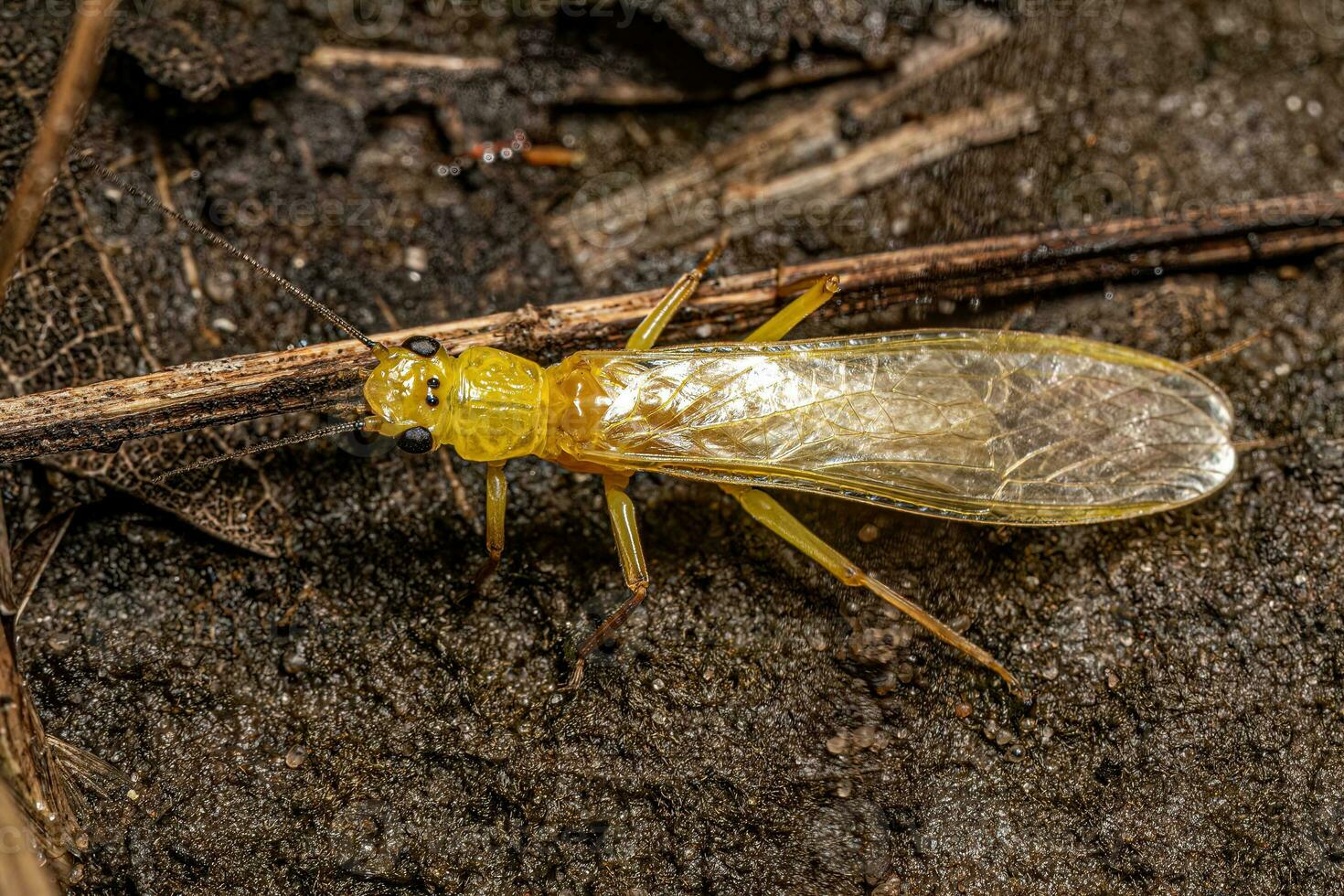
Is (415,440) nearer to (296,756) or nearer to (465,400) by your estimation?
(465,400)

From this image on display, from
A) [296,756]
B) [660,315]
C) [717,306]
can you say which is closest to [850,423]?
[717,306]

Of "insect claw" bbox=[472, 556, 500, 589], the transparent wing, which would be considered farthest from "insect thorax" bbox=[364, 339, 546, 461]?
"insect claw" bbox=[472, 556, 500, 589]

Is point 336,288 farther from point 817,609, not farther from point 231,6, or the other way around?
point 817,609

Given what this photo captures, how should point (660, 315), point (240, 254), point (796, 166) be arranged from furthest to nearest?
point (796, 166)
point (660, 315)
point (240, 254)

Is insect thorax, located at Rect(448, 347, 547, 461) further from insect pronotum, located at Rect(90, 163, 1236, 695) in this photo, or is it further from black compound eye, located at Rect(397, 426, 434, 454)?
black compound eye, located at Rect(397, 426, 434, 454)

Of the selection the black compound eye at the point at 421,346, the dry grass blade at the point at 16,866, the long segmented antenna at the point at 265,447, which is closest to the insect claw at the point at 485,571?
the long segmented antenna at the point at 265,447

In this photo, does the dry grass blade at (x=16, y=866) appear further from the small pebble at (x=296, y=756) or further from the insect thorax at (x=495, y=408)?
the insect thorax at (x=495, y=408)

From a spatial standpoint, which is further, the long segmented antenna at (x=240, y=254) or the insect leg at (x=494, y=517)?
the insect leg at (x=494, y=517)

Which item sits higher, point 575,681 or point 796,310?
point 796,310
